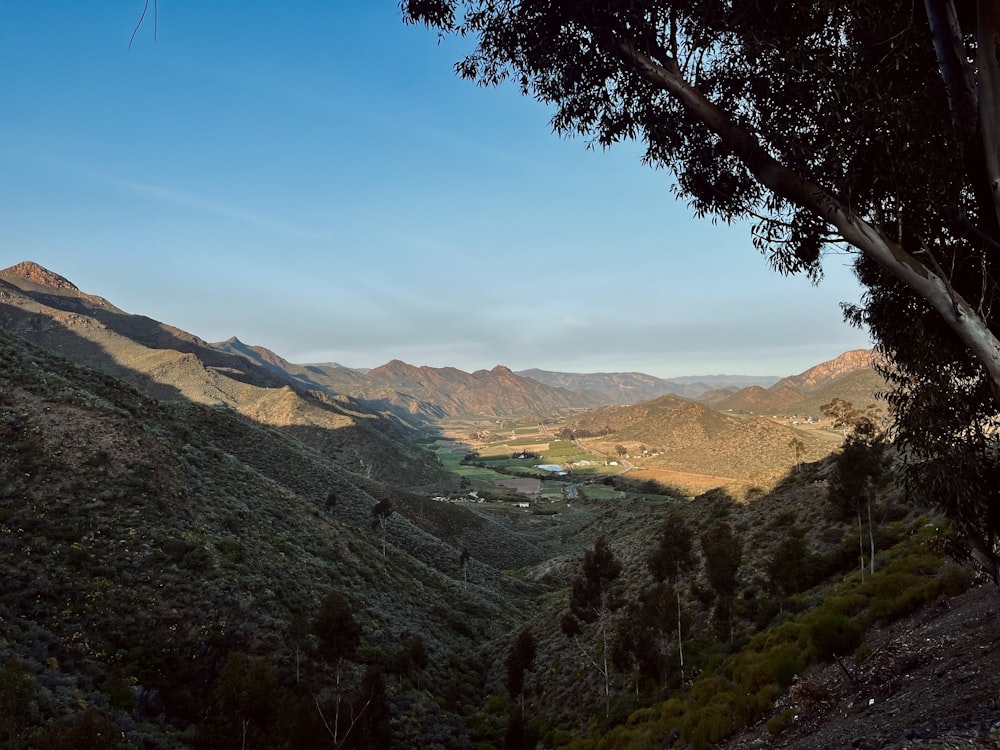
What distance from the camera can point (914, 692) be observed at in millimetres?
8766

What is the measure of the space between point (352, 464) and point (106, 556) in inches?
4449

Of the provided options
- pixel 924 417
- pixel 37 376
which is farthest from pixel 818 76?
pixel 37 376

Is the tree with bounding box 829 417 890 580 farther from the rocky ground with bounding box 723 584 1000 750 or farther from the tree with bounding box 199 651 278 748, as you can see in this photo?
the tree with bounding box 199 651 278 748

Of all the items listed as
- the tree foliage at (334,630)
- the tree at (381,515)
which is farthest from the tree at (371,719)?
the tree at (381,515)

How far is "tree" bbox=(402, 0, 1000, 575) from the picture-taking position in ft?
23.1

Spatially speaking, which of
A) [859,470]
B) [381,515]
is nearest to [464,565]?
[381,515]

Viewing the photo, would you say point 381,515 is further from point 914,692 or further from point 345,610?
point 914,692

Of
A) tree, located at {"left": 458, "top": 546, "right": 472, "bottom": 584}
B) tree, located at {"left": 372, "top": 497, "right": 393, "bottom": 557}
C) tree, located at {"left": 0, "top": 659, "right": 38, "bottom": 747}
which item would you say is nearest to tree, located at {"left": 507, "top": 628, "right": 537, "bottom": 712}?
tree, located at {"left": 0, "top": 659, "right": 38, "bottom": 747}

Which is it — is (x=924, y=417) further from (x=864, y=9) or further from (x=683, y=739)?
(x=683, y=739)

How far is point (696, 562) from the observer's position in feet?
124

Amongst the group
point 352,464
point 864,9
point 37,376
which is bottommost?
point 352,464

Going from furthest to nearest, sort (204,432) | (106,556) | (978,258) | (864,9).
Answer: (204,432)
(106,556)
(978,258)
(864,9)

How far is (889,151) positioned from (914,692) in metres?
9.38

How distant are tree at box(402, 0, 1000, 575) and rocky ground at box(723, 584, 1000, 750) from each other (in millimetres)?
2251
